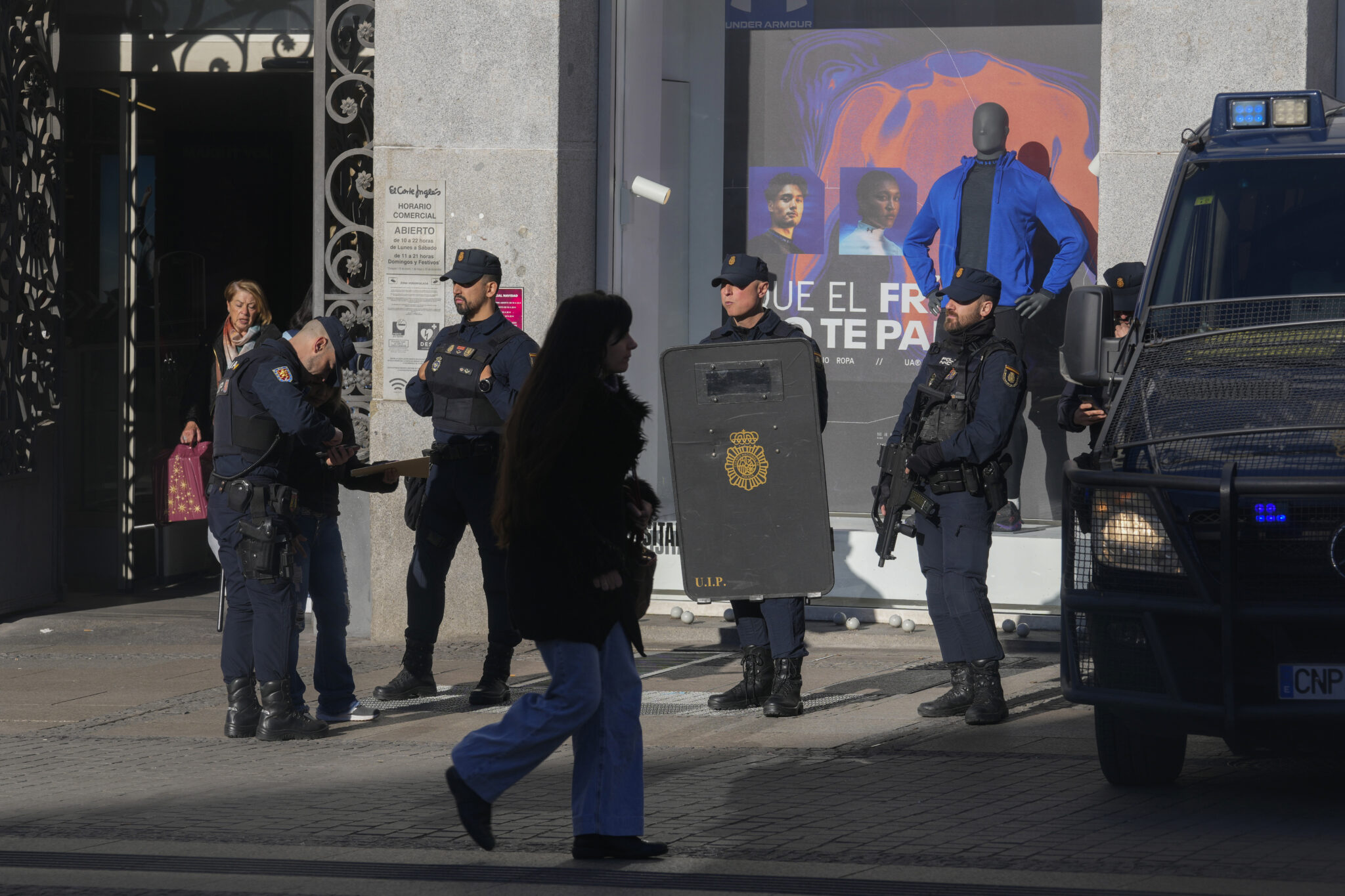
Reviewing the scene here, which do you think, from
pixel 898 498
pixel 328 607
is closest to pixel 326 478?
pixel 328 607

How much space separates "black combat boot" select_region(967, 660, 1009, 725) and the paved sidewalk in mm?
128

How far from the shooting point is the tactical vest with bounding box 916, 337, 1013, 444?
7711 mm

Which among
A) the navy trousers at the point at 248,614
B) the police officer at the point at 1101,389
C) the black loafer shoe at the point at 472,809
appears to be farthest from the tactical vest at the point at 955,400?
the black loafer shoe at the point at 472,809

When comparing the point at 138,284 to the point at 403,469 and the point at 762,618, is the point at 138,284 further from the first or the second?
the point at 762,618

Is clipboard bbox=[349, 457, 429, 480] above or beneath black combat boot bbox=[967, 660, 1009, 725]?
above

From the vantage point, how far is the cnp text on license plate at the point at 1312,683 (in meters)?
5.45

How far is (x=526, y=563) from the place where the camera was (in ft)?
18.4

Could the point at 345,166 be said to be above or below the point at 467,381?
above

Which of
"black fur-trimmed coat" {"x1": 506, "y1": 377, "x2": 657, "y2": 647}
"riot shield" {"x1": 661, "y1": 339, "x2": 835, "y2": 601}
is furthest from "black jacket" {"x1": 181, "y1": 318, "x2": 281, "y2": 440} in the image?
"black fur-trimmed coat" {"x1": 506, "y1": 377, "x2": 657, "y2": 647}

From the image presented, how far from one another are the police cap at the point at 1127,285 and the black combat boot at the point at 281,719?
3878mm

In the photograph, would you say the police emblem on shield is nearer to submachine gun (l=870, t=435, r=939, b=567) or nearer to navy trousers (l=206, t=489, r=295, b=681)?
submachine gun (l=870, t=435, r=939, b=567)

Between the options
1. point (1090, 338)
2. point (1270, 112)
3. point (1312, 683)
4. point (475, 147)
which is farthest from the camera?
point (475, 147)

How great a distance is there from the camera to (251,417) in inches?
301

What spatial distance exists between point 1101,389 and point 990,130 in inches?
121
